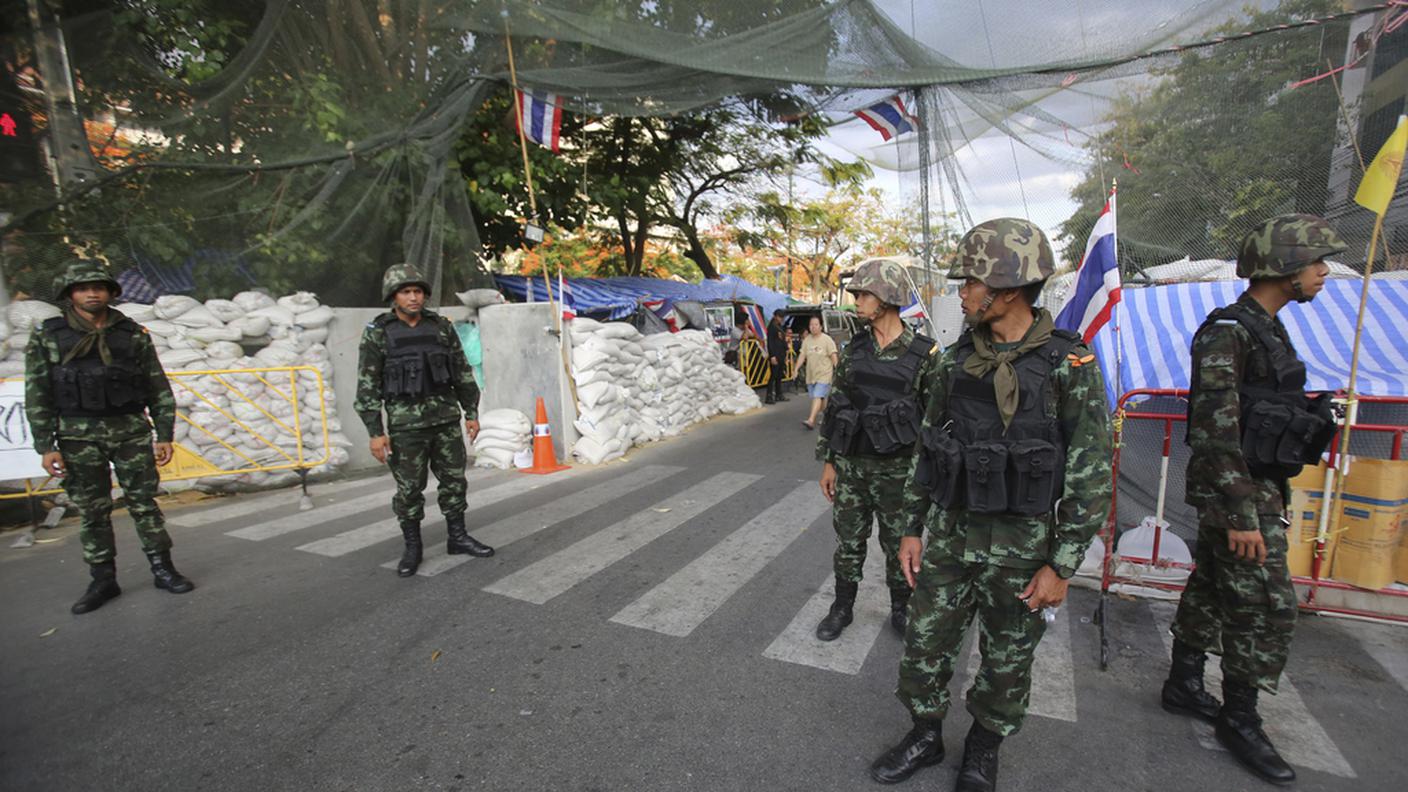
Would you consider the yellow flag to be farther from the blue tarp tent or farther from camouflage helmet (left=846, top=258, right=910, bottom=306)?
the blue tarp tent

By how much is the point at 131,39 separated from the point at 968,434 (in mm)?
7174

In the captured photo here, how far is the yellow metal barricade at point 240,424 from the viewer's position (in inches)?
232

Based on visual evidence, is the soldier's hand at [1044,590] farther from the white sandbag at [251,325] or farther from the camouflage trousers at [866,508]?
the white sandbag at [251,325]

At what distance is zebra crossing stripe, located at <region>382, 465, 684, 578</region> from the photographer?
4344 millimetres

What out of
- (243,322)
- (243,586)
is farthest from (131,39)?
(243,586)

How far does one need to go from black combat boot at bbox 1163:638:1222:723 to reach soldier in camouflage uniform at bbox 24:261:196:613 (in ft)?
17.1

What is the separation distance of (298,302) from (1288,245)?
7.94 meters

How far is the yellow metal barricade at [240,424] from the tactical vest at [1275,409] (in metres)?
Answer: 6.67

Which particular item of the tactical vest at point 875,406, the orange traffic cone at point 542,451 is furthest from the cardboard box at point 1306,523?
the orange traffic cone at point 542,451

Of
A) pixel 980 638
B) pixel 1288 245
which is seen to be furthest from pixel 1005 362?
pixel 1288 245

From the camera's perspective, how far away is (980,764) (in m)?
2.15

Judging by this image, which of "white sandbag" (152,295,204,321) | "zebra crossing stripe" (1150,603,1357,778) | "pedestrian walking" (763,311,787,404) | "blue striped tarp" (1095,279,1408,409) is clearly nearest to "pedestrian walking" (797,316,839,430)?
"pedestrian walking" (763,311,787,404)

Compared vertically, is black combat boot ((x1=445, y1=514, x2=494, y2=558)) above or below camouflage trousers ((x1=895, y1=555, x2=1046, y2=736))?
below

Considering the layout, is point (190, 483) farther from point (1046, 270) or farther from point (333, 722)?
point (1046, 270)
